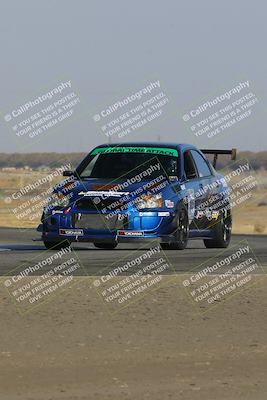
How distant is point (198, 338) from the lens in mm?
10031

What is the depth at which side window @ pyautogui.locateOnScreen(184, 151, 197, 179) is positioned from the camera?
18.9 m

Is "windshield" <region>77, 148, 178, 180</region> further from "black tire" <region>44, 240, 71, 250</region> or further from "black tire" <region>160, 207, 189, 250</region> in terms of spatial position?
"black tire" <region>44, 240, 71, 250</region>

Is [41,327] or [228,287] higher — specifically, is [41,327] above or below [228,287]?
above

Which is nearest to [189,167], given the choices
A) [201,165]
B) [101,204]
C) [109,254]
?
[201,165]

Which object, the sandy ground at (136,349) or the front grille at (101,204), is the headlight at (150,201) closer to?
the front grille at (101,204)

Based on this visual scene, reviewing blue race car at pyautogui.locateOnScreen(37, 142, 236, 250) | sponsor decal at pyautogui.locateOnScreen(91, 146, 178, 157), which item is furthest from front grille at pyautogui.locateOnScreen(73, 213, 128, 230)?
sponsor decal at pyautogui.locateOnScreen(91, 146, 178, 157)

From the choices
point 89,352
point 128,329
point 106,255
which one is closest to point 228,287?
point 128,329

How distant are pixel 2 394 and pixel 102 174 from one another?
1093 cm

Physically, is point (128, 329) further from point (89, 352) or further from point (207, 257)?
point (207, 257)

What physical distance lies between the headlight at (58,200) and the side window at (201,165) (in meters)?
2.74

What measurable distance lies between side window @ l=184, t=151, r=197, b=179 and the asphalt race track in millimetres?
1214

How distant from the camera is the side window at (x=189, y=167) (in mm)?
18859
